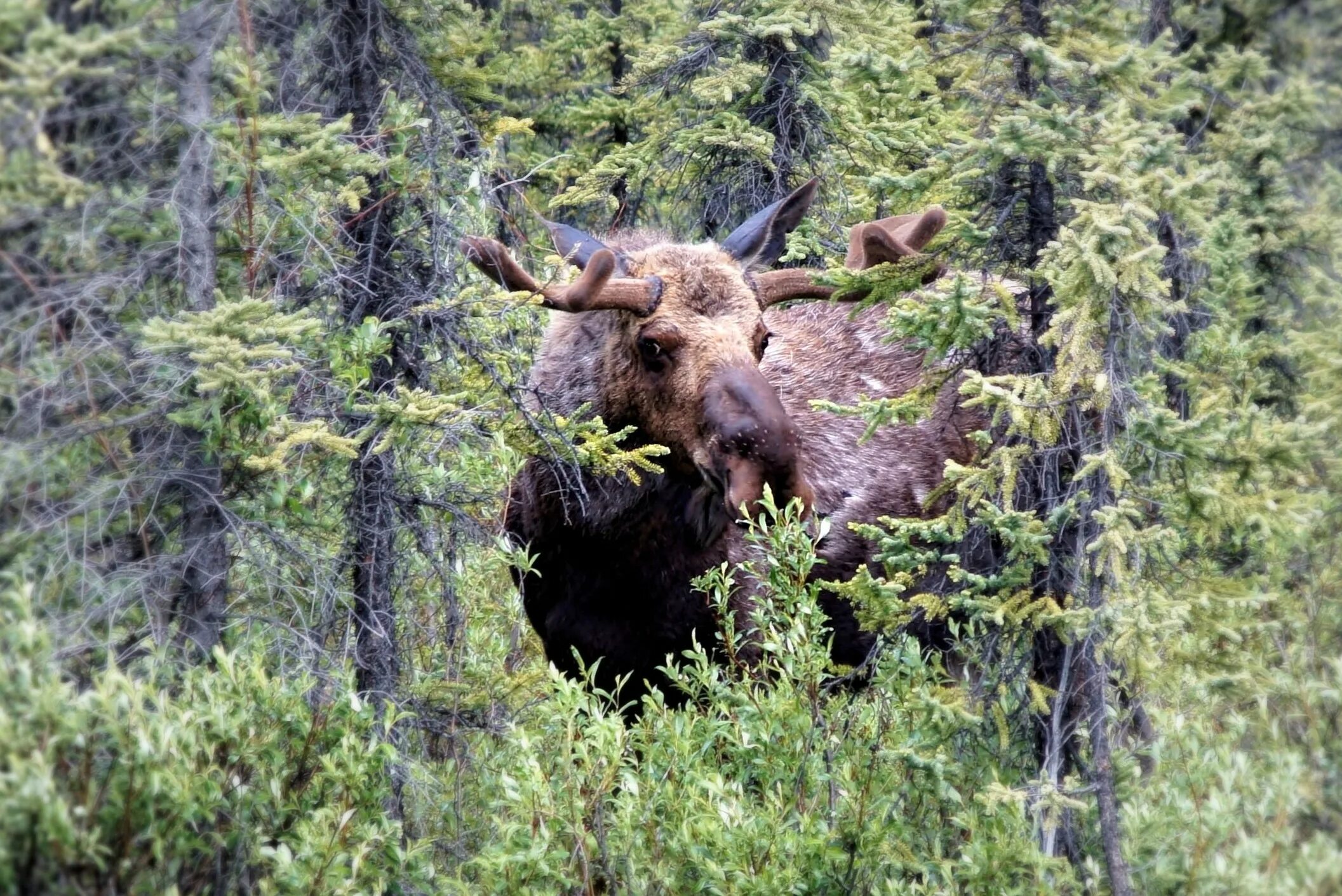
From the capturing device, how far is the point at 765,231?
779 centimetres

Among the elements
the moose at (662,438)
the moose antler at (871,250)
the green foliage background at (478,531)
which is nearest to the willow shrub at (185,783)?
the green foliage background at (478,531)

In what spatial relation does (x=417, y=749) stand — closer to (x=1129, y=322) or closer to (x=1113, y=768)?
(x=1113, y=768)

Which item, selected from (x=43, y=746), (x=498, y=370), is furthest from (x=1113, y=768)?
(x=43, y=746)

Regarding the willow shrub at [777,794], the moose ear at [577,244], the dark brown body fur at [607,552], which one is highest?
the moose ear at [577,244]

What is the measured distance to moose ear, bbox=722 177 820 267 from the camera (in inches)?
305

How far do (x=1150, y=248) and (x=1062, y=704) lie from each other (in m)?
1.91

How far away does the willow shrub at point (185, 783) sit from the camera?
3.79 meters

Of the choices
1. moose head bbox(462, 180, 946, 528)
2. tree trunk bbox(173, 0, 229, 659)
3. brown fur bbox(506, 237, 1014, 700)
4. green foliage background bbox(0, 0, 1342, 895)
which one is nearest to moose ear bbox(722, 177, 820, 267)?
moose head bbox(462, 180, 946, 528)

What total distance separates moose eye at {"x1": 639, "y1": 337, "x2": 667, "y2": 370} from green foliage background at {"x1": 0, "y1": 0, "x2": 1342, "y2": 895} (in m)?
0.73

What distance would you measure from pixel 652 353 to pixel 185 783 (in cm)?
372

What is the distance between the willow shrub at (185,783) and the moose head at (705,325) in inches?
93.2

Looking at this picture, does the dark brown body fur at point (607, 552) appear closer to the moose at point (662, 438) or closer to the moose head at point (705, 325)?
the moose at point (662, 438)

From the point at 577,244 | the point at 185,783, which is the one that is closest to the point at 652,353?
the point at 577,244

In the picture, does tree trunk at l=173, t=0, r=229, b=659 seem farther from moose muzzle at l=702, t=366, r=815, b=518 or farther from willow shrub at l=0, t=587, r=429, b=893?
moose muzzle at l=702, t=366, r=815, b=518
